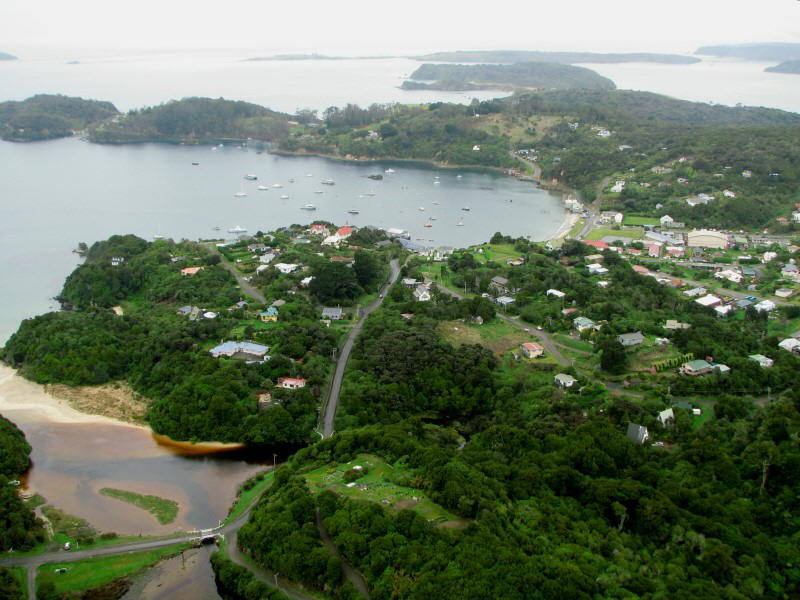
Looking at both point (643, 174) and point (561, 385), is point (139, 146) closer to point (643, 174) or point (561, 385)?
point (643, 174)

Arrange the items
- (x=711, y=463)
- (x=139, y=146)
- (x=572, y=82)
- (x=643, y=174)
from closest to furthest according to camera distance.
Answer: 1. (x=711, y=463)
2. (x=643, y=174)
3. (x=139, y=146)
4. (x=572, y=82)

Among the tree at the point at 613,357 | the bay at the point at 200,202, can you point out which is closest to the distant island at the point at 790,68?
the bay at the point at 200,202

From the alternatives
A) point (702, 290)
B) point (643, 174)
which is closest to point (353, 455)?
point (702, 290)

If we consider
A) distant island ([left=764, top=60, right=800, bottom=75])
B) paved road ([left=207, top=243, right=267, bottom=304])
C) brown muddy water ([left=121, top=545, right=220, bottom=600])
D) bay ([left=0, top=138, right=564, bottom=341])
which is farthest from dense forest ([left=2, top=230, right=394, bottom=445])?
distant island ([left=764, top=60, right=800, bottom=75])

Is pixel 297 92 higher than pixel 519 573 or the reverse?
higher

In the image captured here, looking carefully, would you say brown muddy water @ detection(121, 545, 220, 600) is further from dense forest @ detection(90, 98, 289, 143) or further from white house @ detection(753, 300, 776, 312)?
dense forest @ detection(90, 98, 289, 143)

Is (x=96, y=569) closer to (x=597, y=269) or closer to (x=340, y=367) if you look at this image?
(x=340, y=367)

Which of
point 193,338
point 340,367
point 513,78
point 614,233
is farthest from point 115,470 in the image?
point 513,78

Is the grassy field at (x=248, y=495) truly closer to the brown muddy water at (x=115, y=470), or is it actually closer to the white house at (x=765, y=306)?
the brown muddy water at (x=115, y=470)
